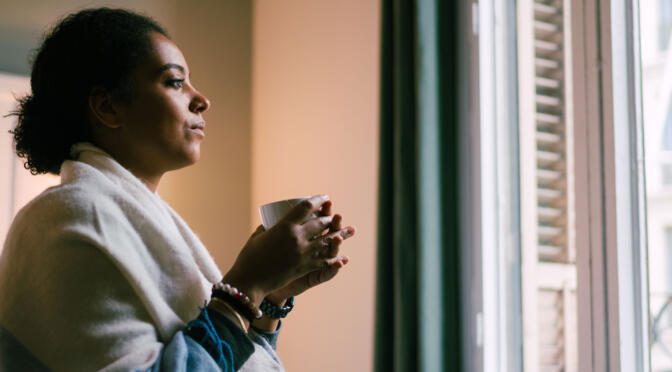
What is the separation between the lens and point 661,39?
1927mm

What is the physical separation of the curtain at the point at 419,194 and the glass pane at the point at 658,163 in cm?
50

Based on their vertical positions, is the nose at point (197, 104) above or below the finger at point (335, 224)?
above

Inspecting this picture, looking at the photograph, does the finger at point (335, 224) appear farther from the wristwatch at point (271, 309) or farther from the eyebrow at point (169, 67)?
the eyebrow at point (169, 67)

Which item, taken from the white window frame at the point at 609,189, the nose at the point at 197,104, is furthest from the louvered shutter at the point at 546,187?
the nose at the point at 197,104

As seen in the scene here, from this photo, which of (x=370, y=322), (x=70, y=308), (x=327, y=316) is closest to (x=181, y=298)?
(x=70, y=308)

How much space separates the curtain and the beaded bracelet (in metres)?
1.24

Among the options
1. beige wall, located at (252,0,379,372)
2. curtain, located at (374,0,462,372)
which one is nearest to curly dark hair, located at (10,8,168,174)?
curtain, located at (374,0,462,372)

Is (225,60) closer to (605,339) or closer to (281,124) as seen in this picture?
(281,124)

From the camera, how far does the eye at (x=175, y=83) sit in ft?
3.72

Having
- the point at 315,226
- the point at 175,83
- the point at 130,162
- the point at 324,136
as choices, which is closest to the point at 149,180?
the point at 130,162

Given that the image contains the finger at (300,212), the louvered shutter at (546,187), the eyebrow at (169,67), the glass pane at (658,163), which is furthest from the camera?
the louvered shutter at (546,187)

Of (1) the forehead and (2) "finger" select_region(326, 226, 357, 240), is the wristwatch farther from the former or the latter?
(1) the forehead

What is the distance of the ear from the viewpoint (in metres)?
1.10

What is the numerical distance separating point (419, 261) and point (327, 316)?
30.0 inches
